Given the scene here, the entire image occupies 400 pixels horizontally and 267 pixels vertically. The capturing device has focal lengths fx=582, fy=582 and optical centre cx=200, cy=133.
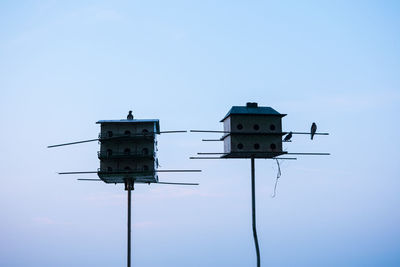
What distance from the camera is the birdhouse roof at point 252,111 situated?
1947cm

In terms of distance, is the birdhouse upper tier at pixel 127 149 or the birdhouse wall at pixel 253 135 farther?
the birdhouse upper tier at pixel 127 149

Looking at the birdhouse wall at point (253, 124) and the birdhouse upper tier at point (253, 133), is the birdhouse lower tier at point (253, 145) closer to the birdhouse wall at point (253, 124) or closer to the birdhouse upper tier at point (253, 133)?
the birdhouse upper tier at point (253, 133)

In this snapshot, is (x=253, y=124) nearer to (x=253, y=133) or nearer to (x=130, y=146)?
(x=253, y=133)

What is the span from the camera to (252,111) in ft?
64.4

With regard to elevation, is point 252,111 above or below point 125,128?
above

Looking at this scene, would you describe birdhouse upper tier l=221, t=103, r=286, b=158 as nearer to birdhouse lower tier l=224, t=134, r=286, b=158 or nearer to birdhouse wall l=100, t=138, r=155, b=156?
birdhouse lower tier l=224, t=134, r=286, b=158

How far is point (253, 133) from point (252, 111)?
31.5 inches

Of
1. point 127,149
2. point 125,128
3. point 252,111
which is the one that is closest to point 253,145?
point 252,111

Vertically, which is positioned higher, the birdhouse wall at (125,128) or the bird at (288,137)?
the birdhouse wall at (125,128)

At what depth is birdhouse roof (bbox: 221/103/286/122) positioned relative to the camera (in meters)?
19.5

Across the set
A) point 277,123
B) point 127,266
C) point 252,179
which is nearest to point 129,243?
point 127,266

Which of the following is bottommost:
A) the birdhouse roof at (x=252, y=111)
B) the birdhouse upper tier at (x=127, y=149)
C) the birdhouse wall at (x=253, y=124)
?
the birdhouse upper tier at (x=127, y=149)

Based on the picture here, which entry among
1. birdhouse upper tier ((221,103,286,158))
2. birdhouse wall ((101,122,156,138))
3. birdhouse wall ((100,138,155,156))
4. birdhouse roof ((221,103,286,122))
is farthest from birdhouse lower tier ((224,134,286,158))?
birdhouse wall ((101,122,156,138))

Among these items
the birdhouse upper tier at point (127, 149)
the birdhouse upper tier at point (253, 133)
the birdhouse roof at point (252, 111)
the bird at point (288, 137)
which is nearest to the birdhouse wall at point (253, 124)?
the birdhouse upper tier at point (253, 133)
